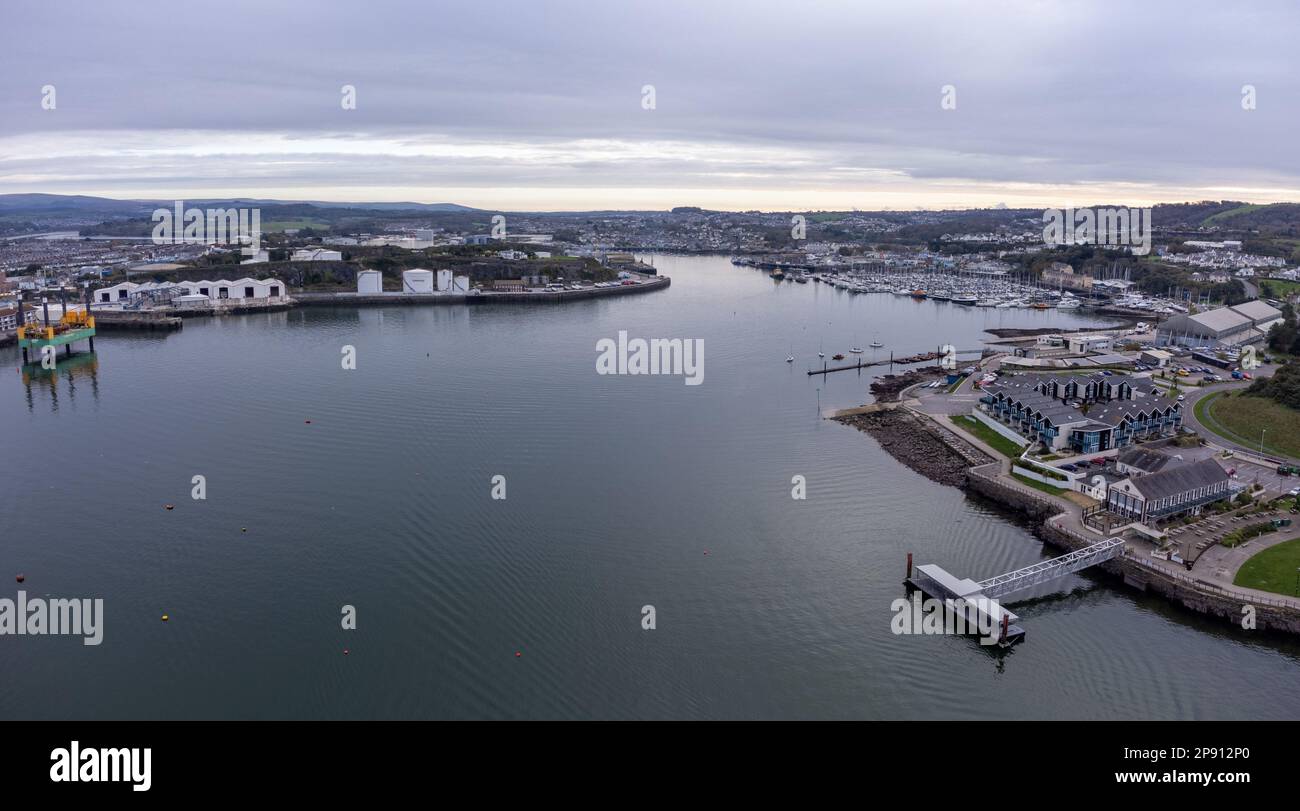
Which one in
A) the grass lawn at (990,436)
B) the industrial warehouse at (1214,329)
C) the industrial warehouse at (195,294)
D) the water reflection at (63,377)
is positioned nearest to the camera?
the grass lawn at (990,436)

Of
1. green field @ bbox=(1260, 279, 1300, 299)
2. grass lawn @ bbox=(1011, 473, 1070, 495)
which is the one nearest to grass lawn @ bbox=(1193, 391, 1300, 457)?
grass lawn @ bbox=(1011, 473, 1070, 495)

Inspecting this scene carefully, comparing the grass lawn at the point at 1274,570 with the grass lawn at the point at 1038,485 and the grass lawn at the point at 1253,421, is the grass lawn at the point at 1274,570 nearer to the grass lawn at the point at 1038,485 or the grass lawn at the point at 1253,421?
the grass lawn at the point at 1038,485

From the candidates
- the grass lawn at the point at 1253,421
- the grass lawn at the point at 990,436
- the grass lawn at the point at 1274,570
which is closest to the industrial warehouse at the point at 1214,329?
the grass lawn at the point at 1253,421

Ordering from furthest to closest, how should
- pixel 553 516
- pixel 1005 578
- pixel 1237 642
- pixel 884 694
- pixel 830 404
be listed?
Answer: pixel 830 404 < pixel 553 516 < pixel 1005 578 < pixel 1237 642 < pixel 884 694

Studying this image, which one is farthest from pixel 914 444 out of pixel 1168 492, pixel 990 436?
pixel 1168 492

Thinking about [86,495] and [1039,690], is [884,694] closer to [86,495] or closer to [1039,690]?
[1039,690]

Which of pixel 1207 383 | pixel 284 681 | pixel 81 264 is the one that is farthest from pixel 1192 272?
pixel 81 264
